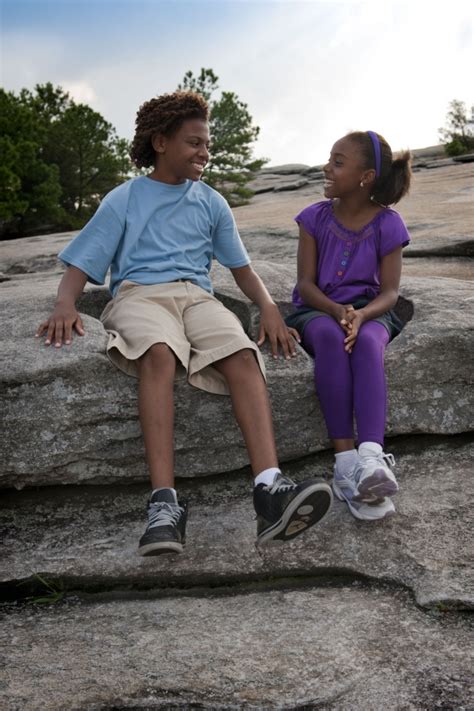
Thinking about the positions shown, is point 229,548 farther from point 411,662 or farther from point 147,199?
point 147,199

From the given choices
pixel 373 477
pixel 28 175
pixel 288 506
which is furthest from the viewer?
pixel 28 175

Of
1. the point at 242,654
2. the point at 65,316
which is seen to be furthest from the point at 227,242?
the point at 242,654

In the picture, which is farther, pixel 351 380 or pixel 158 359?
pixel 351 380

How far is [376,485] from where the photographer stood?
11.0 ft

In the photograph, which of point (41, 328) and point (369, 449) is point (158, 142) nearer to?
point (41, 328)

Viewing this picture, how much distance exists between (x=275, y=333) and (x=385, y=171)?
3.66 feet

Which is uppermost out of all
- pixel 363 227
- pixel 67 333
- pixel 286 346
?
pixel 363 227

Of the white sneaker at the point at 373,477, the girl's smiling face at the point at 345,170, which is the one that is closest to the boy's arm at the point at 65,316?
the girl's smiling face at the point at 345,170

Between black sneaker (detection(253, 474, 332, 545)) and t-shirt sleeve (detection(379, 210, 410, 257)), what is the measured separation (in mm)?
1570

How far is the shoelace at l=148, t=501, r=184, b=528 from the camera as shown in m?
3.15

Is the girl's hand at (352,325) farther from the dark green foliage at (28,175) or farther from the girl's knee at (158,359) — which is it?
the dark green foliage at (28,175)

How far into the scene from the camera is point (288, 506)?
306 centimetres

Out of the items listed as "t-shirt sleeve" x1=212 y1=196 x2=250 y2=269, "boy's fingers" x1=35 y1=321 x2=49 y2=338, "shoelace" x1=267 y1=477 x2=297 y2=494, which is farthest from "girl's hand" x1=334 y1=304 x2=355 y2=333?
"boy's fingers" x1=35 y1=321 x2=49 y2=338

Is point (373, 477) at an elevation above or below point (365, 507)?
above
